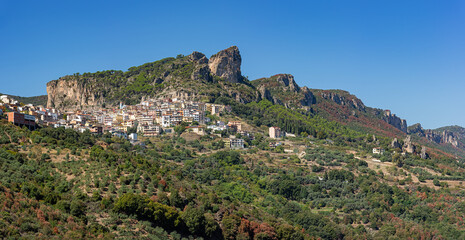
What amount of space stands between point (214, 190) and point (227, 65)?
80.0 metres

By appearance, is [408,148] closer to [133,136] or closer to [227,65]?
[227,65]

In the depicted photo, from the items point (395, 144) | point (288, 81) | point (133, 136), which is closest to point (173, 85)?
point (133, 136)

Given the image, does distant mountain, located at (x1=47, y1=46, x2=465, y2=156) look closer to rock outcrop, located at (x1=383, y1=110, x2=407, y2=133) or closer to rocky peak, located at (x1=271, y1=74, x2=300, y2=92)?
rocky peak, located at (x1=271, y1=74, x2=300, y2=92)

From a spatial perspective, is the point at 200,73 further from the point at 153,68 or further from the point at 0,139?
the point at 0,139

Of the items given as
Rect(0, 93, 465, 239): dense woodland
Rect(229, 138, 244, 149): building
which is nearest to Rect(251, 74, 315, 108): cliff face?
Rect(0, 93, 465, 239): dense woodland

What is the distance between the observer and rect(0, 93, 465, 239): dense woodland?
3216 cm

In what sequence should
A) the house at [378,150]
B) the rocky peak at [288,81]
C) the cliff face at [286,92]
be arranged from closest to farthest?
the house at [378,150], the cliff face at [286,92], the rocky peak at [288,81]

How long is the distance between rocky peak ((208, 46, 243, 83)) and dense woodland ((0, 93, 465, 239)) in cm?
3608

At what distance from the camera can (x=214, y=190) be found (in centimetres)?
5062

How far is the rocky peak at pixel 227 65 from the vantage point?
126875mm

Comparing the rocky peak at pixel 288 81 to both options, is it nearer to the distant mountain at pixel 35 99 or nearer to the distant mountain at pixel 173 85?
the distant mountain at pixel 173 85

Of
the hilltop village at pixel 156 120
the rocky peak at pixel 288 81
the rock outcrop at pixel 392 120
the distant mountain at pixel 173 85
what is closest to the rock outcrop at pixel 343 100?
the rock outcrop at pixel 392 120

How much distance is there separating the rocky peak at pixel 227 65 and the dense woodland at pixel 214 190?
118 ft

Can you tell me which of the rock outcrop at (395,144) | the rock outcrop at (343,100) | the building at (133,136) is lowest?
the rock outcrop at (395,144)
